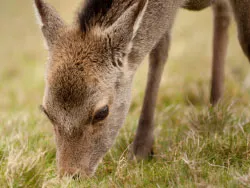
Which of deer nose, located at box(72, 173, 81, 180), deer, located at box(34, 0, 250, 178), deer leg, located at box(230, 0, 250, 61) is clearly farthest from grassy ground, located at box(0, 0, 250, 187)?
deer leg, located at box(230, 0, 250, 61)

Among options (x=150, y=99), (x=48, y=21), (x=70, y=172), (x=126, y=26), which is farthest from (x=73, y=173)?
(x=150, y=99)

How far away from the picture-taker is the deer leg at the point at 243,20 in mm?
5711

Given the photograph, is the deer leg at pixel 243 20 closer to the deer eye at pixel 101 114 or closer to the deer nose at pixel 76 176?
the deer eye at pixel 101 114

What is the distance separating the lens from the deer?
466 centimetres


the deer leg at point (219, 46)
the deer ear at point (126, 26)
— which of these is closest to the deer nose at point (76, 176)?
the deer ear at point (126, 26)

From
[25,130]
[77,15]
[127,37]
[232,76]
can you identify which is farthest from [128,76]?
[232,76]

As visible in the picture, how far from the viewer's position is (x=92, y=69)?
187 inches

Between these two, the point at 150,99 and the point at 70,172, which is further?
the point at 150,99

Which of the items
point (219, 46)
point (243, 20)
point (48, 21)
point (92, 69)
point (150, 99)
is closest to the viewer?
point (92, 69)

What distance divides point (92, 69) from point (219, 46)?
3253 mm

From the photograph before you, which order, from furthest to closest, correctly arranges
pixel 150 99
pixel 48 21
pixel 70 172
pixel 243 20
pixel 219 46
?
pixel 219 46 < pixel 150 99 < pixel 243 20 < pixel 48 21 < pixel 70 172

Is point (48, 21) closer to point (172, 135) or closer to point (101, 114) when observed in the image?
point (101, 114)

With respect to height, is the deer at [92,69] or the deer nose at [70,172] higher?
the deer at [92,69]

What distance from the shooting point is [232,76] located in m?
9.14
